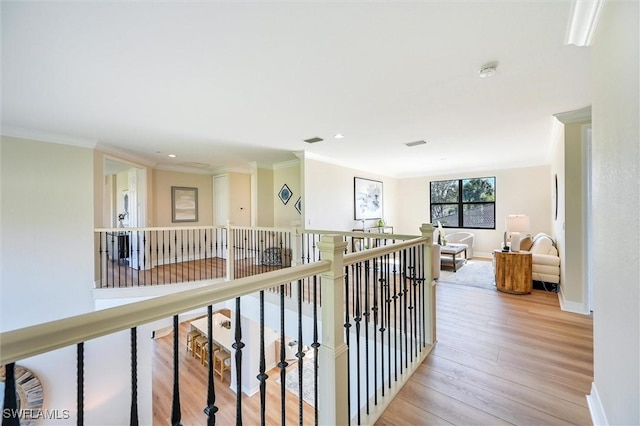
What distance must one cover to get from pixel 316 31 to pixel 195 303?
1.73m

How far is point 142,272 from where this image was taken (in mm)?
5215

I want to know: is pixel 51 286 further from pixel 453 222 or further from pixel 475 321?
pixel 453 222

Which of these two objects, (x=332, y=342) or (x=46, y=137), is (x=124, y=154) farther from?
(x=332, y=342)

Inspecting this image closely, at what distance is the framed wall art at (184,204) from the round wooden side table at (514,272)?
21.7ft

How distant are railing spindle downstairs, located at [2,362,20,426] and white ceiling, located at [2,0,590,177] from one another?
174 cm

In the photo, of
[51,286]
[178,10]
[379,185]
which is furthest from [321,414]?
[379,185]

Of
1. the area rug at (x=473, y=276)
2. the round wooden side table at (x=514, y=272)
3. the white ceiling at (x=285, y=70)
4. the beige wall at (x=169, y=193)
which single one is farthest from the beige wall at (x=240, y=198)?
the round wooden side table at (x=514, y=272)

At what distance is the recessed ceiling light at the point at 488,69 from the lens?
207cm

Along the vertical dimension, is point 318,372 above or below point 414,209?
below

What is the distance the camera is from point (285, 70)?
6.95ft

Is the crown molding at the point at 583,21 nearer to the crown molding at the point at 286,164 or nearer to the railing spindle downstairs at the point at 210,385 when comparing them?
the railing spindle downstairs at the point at 210,385

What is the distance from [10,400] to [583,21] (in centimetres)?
286

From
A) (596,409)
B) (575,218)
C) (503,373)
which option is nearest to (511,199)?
(575,218)

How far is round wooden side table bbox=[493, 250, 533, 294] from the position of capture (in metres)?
3.83
